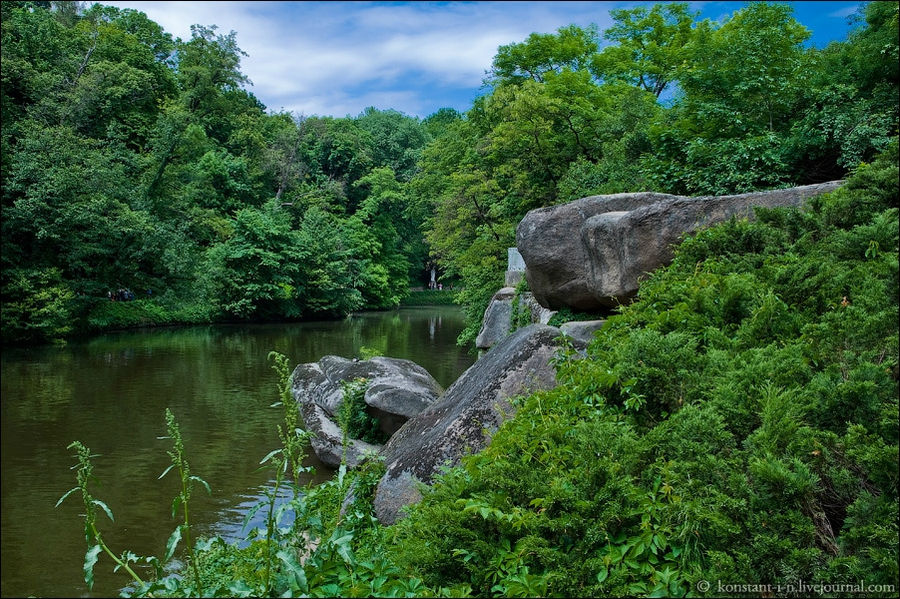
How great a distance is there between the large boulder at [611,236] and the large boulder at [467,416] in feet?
4.63

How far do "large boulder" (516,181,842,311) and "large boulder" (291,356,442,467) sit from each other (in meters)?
2.18

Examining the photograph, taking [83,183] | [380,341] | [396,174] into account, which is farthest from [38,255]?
[396,174]

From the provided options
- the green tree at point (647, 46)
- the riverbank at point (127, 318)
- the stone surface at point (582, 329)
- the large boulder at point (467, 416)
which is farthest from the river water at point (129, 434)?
the green tree at point (647, 46)

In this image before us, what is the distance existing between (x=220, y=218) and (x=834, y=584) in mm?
35777

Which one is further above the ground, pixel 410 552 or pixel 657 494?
pixel 657 494

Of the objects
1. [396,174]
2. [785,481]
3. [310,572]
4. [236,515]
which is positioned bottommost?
[236,515]

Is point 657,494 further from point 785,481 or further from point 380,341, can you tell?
point 380,341

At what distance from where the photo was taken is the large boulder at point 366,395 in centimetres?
836

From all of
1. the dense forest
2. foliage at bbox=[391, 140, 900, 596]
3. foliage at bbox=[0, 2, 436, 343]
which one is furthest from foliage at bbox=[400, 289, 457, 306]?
→ foliage at bbox=[391, 140, 900, 596]

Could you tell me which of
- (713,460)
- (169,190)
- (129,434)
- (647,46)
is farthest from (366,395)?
(169,190)

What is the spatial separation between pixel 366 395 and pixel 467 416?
3.76 meters

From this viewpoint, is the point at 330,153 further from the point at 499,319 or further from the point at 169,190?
the point at 499,319

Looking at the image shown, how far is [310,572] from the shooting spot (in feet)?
10.2

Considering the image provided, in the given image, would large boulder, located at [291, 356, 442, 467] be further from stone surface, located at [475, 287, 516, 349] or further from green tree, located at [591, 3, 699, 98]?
green tree, located at [591, 3, 699, 98]
